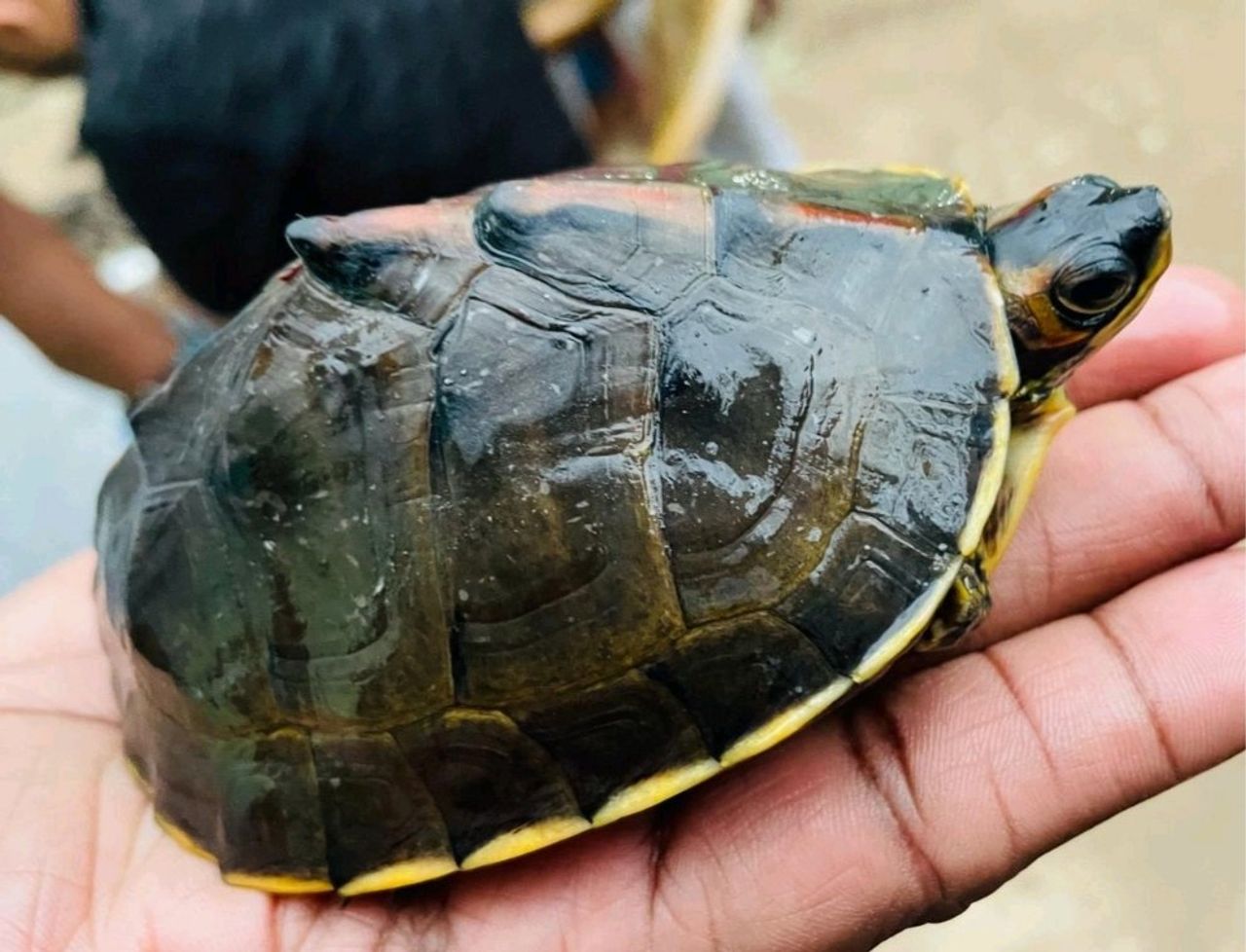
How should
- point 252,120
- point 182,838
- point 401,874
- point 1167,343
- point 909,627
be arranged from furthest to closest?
point 252,120
point 1167,343
point 182,838
point 401,874
point 909,627

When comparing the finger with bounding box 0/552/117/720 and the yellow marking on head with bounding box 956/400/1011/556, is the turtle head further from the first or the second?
the finger with bounding box 0/552/117/720

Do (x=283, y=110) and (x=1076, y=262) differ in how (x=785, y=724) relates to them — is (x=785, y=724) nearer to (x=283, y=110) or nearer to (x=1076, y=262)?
(x=1076, y=262)

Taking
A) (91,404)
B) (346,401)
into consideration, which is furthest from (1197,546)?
(91,404)

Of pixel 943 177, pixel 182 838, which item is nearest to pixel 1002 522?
pixel 943 177

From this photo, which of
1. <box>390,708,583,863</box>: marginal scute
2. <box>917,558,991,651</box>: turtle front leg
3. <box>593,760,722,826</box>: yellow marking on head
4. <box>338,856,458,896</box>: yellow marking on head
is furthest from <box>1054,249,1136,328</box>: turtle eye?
<box>338,856,458,896</box>: yellow marking on head

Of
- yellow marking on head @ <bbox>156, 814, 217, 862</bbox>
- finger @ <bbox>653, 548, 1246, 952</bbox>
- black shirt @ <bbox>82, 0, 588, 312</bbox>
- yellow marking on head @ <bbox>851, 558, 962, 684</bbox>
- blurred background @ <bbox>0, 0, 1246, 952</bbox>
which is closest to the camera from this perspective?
yellow marking on head @ <bbox>851, 558, 962, 684</bbox>

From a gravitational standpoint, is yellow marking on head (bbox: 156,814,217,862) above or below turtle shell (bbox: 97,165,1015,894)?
below

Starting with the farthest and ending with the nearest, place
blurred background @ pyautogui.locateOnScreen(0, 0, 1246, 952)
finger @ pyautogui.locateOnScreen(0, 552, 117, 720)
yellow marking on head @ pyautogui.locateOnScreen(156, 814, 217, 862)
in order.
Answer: blurred background @ pyautogui.locateOnScreen(0, 0, 1246, 952)
finger @ pyautogui.locateOnScreen(0, 552, 117, 720)
yellow marking on head @ pyautogui.locateOnScreen(156, 814, 217, 862)
